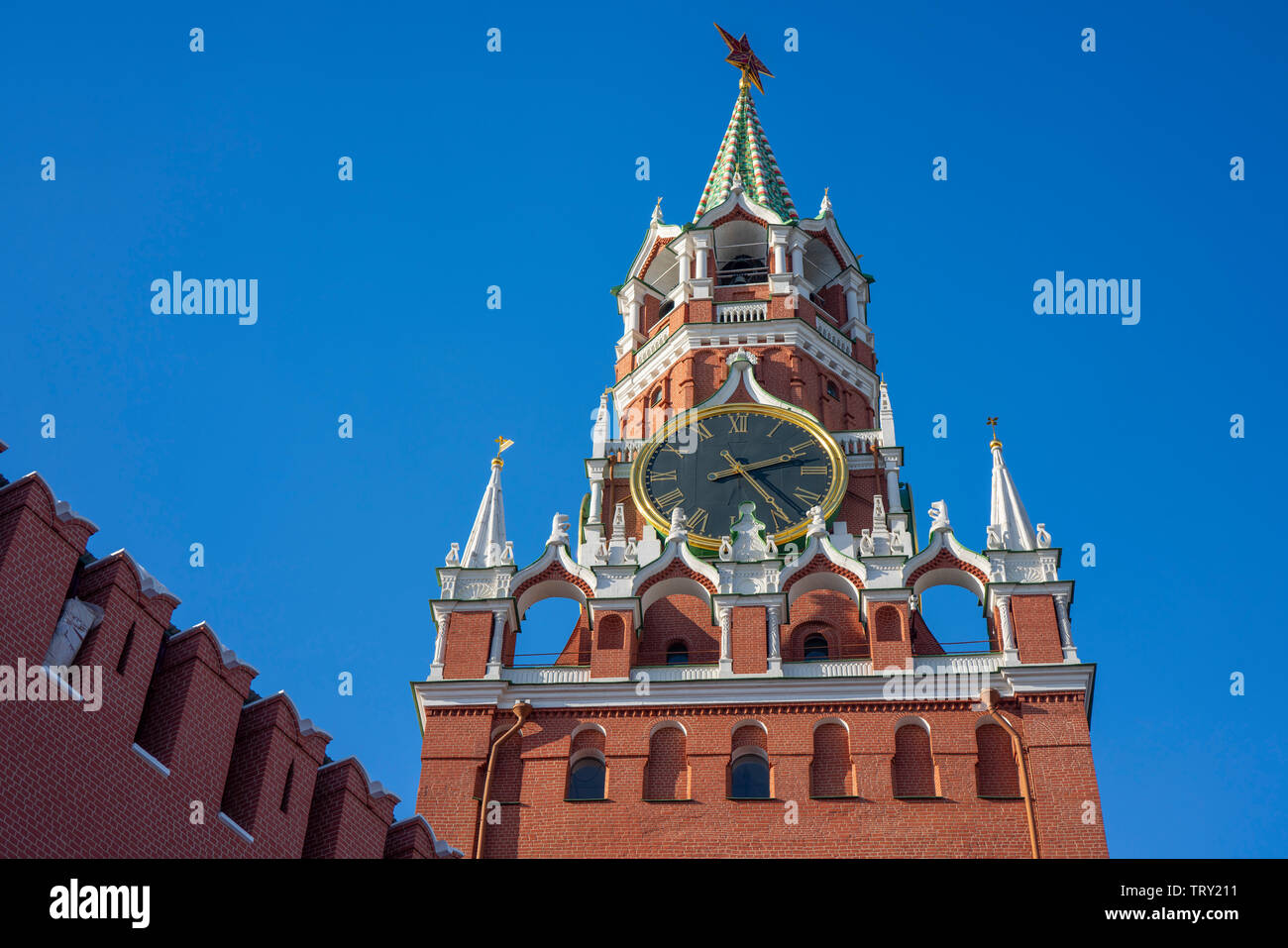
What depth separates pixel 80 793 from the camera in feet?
58.9

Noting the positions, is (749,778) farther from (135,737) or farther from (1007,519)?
(135,737)

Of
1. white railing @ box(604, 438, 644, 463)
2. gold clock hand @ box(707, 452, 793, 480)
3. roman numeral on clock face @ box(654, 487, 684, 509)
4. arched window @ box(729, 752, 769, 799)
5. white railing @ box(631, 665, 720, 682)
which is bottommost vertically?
arched window @ box(729, 752, 769, 799)

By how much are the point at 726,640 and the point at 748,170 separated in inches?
1027

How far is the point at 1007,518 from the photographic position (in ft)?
125

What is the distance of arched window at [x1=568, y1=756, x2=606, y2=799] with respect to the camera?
1340 inches

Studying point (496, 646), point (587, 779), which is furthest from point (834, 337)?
point (587, 779)

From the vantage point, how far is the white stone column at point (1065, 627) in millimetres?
34688

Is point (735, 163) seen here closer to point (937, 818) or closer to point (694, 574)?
point (694, 574)

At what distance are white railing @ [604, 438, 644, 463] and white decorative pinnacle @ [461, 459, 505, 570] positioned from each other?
3683 mm

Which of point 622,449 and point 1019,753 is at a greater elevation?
point 622,449

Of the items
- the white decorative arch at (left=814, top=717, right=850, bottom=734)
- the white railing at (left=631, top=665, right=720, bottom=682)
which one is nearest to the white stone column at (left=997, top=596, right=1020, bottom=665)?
the white decorative arch at (left=814, top=717, right=850, bottom=734)

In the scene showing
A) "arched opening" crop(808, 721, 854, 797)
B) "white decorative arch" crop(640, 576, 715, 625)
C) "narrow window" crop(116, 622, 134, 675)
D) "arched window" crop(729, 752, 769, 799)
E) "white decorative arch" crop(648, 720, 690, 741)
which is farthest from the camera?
"white decorative arch" crop(640, 576, 715, 625)

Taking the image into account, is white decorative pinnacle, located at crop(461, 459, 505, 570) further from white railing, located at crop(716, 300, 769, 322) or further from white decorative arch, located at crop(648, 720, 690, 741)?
white railing, located at crop(716, 300, 769, 322)
